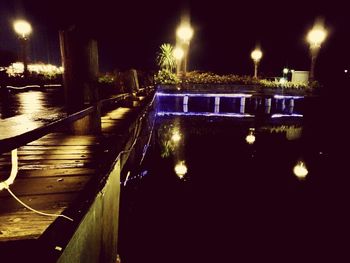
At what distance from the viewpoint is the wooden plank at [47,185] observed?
277 centimetres

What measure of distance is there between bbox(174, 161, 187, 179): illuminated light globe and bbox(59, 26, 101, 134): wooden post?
19.0 feet

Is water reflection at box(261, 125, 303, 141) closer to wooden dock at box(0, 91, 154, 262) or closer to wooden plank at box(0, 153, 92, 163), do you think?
wooden dock at box(0, 91, 154, 262)

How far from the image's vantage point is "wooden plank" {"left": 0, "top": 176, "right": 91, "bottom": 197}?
2.77 meters

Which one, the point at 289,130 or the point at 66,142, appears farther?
the point at 289,130

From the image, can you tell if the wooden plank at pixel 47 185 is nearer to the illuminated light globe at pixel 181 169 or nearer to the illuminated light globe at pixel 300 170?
the illuminated light globe at pixel 181 169

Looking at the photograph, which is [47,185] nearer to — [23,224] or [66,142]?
[23,224]

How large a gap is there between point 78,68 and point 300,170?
9.53 meters

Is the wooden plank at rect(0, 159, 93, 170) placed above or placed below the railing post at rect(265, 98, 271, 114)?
above

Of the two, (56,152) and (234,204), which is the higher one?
(56,152)

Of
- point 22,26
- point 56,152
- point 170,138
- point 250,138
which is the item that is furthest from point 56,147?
Result: point 250,138

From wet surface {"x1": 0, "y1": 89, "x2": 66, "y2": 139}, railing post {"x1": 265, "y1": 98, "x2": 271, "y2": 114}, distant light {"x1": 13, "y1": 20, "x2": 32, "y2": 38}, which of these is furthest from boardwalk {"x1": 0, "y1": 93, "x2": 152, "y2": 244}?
railing post {"x1": 265, "y1": 98, "x2": 271, "y2": 114}

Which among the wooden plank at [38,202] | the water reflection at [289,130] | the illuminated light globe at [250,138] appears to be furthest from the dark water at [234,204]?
the wooden plank at [38,202]

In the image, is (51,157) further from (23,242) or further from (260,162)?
(260,162)

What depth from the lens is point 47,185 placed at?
2.93 metres
